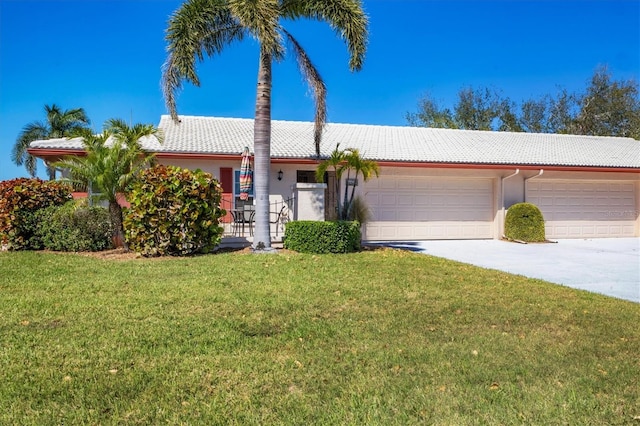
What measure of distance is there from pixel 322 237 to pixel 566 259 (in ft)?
19.1

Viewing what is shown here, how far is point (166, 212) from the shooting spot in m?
9.48

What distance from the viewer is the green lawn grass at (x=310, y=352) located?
9.59ft

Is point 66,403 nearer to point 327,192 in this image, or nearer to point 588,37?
point 327,192

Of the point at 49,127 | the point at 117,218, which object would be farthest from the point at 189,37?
the point at 49,127

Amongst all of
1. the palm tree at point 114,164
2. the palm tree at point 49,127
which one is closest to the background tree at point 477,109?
the palm tree at point 49,127

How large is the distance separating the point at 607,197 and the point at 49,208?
18.2m

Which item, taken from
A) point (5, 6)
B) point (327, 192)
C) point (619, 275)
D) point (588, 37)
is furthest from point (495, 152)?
point (5, 6)

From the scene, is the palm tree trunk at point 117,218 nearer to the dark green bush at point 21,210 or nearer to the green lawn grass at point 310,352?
the dark green bush at point 21,210

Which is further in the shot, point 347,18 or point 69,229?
point 69,229

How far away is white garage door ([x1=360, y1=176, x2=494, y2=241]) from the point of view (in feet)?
48.7

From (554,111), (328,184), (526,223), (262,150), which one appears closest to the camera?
(262,150)

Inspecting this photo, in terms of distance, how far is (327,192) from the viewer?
14984 millimetres

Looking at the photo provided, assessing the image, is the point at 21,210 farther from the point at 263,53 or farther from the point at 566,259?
the point at 566,259

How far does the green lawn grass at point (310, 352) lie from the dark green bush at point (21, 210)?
147 inches
